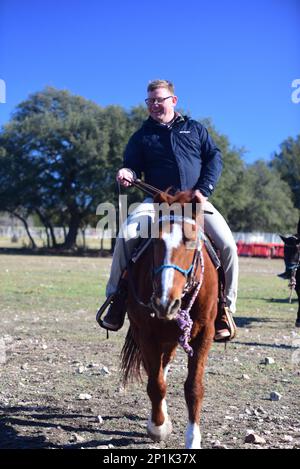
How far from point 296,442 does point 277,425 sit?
55cm

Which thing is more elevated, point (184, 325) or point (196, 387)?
point (184, 325)

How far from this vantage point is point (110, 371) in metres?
7.68

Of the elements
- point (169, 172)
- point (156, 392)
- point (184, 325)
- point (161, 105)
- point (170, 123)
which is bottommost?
point (156, 392)

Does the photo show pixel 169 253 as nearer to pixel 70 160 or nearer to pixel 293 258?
pixel 293 258

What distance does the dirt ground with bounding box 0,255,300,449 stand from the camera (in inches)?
204

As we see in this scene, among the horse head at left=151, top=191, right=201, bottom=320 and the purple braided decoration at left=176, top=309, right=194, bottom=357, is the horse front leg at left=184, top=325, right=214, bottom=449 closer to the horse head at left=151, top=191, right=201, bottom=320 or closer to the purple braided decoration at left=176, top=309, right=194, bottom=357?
the purple braided decoration at left=176, top=309, right=194, bottom=357

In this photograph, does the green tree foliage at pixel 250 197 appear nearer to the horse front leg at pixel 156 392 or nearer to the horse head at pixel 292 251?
the horse head at pixel 292 251

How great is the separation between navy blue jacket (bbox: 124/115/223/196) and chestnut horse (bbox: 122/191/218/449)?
716mm

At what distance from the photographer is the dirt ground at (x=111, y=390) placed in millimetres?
5191

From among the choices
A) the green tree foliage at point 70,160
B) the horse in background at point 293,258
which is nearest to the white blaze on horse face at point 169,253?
the horse in background at point 293,258

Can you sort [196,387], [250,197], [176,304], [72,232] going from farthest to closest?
[250,197]
[72,232]
[196,387]
[176,304]

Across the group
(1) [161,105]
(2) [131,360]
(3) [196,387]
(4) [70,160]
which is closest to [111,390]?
(2) [131,360]

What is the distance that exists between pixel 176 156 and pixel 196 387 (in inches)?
89.6

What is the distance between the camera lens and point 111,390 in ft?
22.2
